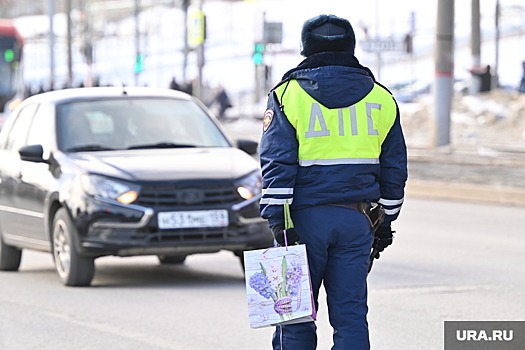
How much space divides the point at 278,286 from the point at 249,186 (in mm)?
5167

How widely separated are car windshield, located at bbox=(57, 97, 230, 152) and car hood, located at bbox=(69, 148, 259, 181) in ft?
0.72

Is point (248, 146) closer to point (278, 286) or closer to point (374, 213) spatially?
point (374, 213)

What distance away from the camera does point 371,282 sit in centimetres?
1120

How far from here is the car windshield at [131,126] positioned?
1164cm

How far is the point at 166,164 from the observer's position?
11.0m

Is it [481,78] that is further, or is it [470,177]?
[481,78]

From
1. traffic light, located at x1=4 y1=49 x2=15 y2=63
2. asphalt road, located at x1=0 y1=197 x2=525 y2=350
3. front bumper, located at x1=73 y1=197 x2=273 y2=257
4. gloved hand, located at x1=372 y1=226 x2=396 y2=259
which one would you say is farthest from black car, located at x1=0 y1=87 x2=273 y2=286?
traffic light, located at x1=4 y1=49 x2=15 y2=63

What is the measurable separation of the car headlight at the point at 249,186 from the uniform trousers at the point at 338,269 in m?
4.92

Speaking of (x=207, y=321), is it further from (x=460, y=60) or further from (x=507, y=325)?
(x=460, y=60)

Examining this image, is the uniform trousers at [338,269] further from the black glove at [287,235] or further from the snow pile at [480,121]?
the snow pile at [480,121]

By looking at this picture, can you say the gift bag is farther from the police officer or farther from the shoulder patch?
the shoulder patch

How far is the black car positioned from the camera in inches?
420

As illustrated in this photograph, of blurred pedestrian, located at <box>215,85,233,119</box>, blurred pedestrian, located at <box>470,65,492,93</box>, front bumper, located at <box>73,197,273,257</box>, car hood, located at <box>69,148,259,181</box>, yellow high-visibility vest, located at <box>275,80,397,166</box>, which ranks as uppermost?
yellow high-visibility vest, located at <box>275,80,397,166</box>

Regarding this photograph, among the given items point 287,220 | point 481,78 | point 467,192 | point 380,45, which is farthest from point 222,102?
point 287,220
